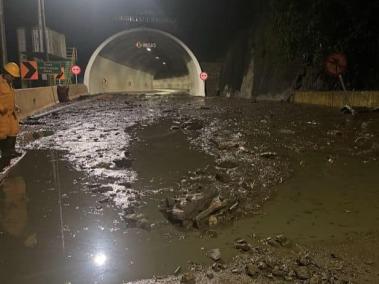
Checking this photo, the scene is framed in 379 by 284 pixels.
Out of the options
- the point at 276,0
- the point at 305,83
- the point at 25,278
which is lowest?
the point at 25,278

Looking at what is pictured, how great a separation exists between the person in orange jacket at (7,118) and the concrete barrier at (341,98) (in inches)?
335

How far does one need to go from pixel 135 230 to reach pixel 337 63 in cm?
985

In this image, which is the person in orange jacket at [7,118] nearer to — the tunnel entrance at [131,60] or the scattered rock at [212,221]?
the scattered rock at [212,221]

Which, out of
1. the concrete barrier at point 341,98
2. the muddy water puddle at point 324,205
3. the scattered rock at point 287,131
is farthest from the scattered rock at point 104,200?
the concrete barrier at point 341,98

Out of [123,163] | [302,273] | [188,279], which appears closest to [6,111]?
[123,163]

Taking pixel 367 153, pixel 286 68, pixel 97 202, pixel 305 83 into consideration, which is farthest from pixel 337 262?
pixel 286 68

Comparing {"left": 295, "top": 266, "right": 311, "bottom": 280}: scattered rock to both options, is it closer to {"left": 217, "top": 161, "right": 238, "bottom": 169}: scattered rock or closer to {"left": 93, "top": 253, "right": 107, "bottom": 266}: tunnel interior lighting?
{"left": 93, "top": 253, "right": 107, "bottom": 266}: tunnel interior lighting

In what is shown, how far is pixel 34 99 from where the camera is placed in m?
13.4

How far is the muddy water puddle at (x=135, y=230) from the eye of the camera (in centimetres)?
290

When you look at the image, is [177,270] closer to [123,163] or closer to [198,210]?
[198,210]

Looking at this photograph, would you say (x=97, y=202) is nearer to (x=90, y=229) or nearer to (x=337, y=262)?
(x=90, y=229)

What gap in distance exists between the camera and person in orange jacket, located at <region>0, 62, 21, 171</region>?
584cm

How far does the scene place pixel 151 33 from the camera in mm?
26516

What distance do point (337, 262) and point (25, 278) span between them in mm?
2179
